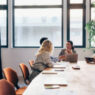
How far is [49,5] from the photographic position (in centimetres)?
679

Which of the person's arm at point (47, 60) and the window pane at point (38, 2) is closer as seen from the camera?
the person's arm at point (47, 60)

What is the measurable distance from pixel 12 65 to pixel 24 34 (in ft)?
3.53

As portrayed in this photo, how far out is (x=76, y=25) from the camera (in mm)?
6805

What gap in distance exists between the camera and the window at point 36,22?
6.81 meters

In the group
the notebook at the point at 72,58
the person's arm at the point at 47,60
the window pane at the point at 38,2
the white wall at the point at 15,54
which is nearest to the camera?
the person's arm at the point at 47,60

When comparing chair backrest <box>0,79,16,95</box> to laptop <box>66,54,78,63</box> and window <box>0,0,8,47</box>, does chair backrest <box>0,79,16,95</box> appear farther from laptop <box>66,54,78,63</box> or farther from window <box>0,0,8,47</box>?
window <box>0,0,8,47</box>

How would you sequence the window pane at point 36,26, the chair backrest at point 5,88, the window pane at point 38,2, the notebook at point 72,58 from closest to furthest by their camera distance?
the chair backrest at point 5,88
the notebook at point 72,58
the window pane at point 38,2
the window pane at point 36,26

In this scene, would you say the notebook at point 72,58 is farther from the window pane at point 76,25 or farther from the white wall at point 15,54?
the window pane at point 76,25

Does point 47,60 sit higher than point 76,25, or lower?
lower

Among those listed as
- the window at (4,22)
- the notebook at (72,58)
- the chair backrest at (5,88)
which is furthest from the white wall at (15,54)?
the chair backrest at (5,88)

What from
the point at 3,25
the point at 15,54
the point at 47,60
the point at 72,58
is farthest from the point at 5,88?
the point at 3,25

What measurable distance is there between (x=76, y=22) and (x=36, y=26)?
130 cm

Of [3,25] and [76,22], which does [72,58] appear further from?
[3,25]

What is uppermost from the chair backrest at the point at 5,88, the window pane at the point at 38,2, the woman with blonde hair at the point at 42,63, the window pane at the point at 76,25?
the window pane at the point at 38,2
